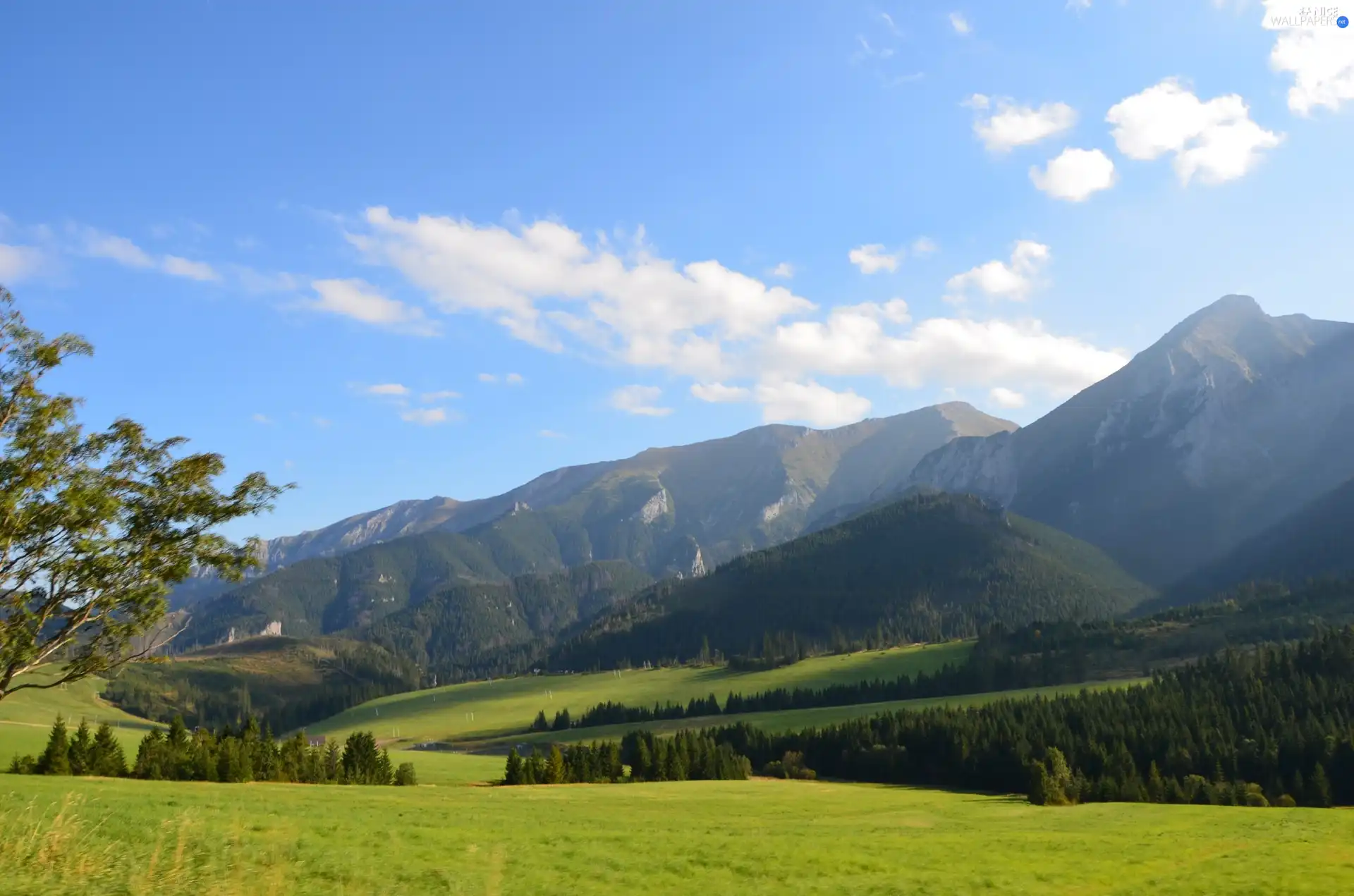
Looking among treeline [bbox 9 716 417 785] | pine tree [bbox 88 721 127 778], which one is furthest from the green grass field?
pine tree [bbox 88 721 127 778]

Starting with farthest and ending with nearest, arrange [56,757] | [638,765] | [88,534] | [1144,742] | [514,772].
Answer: [1144,742], [638,765], [514,772], [56,757], [88,534]

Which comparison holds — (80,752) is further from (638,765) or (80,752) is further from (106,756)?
(638,765)

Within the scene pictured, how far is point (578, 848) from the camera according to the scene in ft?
118

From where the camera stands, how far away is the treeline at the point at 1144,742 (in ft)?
363

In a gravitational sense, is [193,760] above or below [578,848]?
below

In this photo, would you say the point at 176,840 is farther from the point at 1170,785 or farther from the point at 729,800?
the point at 1170,785

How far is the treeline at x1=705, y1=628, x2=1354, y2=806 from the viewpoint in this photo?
363 feet

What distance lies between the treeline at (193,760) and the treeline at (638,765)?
16.6 metres

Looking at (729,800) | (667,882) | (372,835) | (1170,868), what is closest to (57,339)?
(372,835)

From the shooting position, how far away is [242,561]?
1276 inches

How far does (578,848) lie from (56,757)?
64.2 meters

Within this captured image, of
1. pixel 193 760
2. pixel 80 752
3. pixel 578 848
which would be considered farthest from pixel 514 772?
pixel 578 848

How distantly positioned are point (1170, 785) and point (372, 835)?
4267 inches

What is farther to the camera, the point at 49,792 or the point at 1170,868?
the point at 49,792
